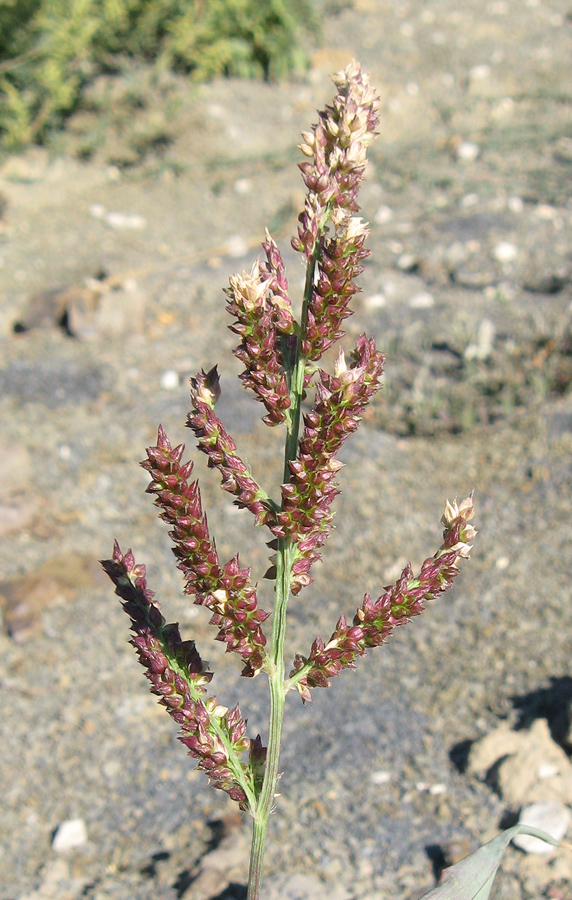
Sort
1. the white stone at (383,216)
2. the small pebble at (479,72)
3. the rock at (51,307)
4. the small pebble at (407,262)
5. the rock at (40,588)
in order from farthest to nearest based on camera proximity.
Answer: the small pebble at (479,72) → the white stone at (383,216) → the small pebble at (407,262) → the rock at (51,307) → the rock at (40,588)

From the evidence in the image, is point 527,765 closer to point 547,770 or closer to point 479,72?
point 547,770

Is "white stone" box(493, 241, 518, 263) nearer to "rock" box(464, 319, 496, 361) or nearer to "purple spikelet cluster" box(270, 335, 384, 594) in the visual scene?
"rock" box(464, 319, 496, 361)

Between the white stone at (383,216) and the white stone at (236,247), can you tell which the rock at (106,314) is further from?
the white stone at (383,216)

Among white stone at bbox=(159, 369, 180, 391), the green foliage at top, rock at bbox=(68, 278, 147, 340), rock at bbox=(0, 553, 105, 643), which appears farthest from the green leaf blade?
the green foliage at top

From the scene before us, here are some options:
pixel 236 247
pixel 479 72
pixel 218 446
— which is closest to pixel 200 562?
pixel 218 446

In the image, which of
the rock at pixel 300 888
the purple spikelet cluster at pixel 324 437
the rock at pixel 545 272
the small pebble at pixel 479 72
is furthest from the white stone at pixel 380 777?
the small pebble at pixel 479 72

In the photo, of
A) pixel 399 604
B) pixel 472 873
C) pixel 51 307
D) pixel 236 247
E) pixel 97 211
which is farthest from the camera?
pixel 97 211
